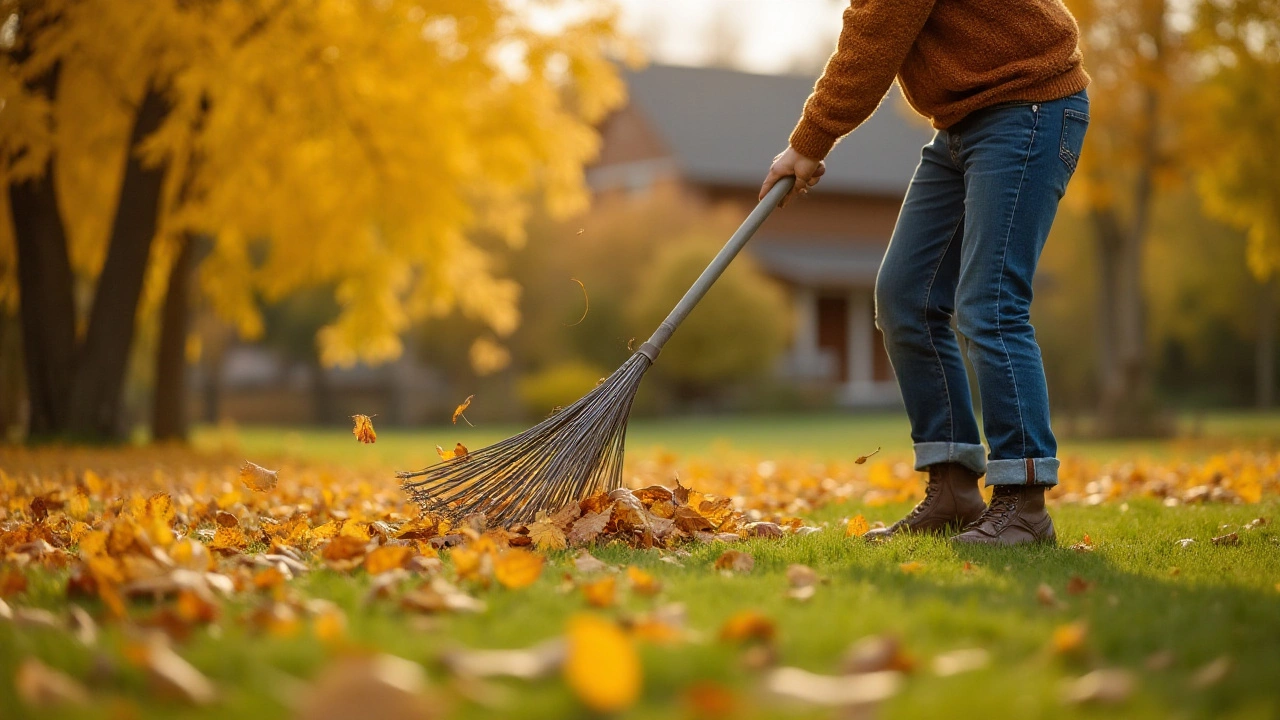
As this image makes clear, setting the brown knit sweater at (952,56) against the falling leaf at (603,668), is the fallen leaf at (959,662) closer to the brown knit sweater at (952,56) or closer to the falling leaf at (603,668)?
the falling leaf at (603,668)

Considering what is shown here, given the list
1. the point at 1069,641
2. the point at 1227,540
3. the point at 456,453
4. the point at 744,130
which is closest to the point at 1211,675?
the point at 1069,641

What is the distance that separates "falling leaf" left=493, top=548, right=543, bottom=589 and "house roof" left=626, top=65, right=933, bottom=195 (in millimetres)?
26463

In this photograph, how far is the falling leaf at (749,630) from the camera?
1955 millimetres

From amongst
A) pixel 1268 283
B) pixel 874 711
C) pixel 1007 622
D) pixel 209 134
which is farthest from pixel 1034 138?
pixel 1268 283

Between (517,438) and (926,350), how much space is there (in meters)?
1.26

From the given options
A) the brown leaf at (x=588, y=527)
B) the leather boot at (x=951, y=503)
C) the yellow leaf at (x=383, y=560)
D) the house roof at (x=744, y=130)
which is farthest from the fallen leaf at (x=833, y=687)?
the house roof at (x=744, y=130)

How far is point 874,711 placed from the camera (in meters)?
1.59

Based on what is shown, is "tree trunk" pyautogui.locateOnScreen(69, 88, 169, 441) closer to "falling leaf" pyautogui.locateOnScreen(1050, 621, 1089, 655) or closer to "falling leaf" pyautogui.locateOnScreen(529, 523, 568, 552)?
"falling leaf" pyautogui.locateOnScreen(529, 523, 568, 552)

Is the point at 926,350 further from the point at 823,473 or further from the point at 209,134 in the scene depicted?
the point at 209,134

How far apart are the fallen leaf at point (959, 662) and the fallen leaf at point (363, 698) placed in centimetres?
79

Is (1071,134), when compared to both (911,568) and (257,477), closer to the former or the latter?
(911,568)

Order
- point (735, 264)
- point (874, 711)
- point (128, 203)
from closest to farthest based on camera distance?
point (874, 711) < point (128, 203) < point (735, 264)

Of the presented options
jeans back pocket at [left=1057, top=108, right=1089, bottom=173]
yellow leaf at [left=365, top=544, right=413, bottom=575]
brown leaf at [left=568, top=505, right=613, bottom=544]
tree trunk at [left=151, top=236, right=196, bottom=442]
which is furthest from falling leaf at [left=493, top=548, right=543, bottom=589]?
tree trunk at [left=151, top=236, right=196, bottom=442]

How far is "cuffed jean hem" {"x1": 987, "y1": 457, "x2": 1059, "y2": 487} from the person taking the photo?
3.18 meters
